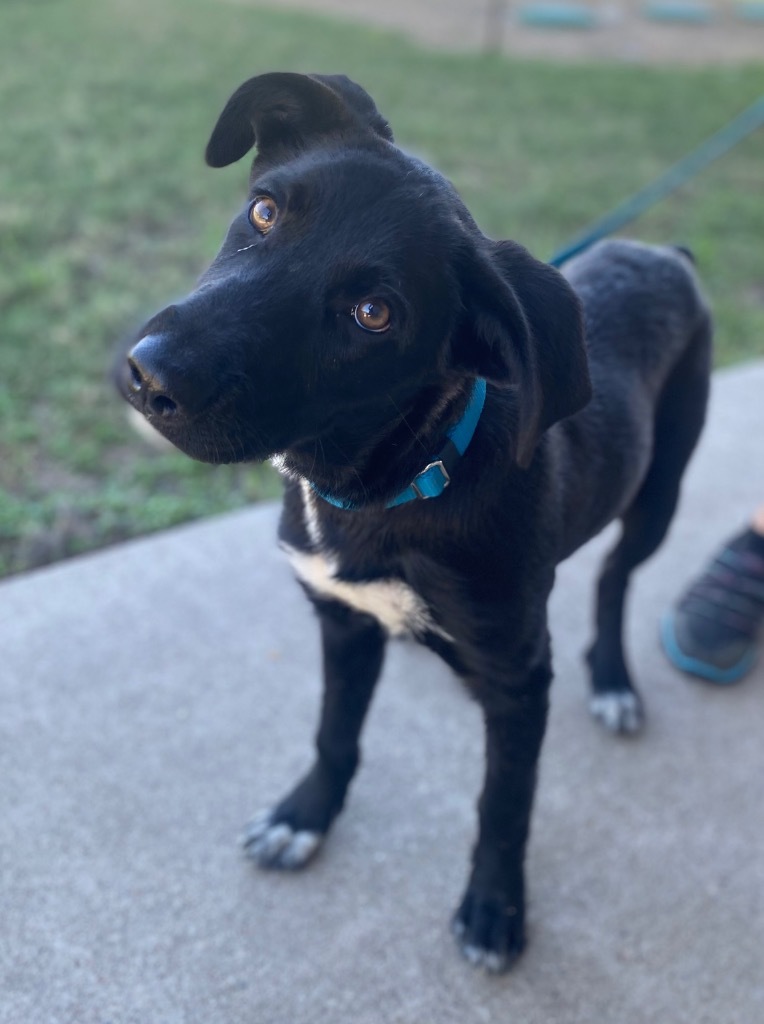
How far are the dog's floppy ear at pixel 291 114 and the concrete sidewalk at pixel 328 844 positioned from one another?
147 centimetres

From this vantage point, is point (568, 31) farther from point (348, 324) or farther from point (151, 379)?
point (151, 379)

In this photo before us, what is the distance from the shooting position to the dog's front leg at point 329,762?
7.76 feet

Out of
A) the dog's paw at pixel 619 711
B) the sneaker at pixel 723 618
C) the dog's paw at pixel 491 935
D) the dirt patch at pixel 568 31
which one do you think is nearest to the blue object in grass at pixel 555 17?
the dirt patch at pixel 568 31

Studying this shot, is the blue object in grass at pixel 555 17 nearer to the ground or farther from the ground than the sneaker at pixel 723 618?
nearer to the ground

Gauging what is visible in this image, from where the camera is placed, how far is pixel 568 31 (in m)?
10.4

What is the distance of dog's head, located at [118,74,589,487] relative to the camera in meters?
1.63

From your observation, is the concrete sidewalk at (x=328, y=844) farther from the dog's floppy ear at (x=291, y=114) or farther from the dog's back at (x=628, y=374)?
the dog's floppy ear at (x=291, y=114)

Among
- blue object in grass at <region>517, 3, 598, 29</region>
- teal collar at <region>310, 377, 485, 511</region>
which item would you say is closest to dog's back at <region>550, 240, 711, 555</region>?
teal collar at <region>310, 377, 485, 511</region>

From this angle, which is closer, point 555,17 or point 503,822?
point 503,822

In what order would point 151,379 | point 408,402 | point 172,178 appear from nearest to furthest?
1. point 151,379
2. point 408,402
3. point 172,178

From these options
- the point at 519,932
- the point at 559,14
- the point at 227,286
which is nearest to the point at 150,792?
the point at 519,932

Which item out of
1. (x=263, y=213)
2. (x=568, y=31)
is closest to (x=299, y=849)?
(x=263, y=213)

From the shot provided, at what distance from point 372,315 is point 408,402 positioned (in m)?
0.19

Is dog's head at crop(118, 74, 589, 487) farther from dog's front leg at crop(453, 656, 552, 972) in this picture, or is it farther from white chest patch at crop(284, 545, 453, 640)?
dog's front leg at crop(453, 656, 552, 972)
